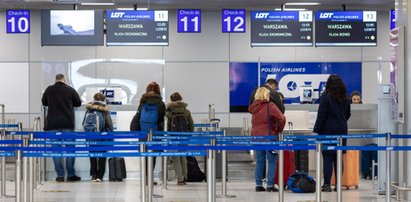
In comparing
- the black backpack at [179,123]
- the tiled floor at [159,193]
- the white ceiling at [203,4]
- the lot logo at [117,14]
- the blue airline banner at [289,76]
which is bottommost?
the tiled floor at [159,193]

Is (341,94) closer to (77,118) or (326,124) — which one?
(326,124)

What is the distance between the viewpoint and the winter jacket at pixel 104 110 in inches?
543

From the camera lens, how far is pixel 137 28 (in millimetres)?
15867

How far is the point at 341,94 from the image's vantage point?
11633mm

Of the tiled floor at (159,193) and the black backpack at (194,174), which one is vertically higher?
the black backpack at (194,174)

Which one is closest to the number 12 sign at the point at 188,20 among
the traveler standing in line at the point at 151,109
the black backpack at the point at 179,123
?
the black backpack at the point at 179,123

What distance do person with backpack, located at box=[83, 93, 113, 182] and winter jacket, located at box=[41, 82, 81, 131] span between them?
1.20 ft

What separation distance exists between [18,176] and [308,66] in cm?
1184

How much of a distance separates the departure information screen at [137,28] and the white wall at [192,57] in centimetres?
322

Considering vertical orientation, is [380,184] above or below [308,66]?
below

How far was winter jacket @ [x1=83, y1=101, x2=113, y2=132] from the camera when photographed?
13.8m

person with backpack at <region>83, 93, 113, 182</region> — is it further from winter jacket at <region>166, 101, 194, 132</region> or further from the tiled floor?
winter jacket at <region>166, 101, 194, 132</region>

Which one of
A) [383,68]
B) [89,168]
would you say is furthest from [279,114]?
[383,68]

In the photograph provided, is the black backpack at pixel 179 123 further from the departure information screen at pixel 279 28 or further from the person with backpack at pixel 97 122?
the departure information screen at pixel 279 28
